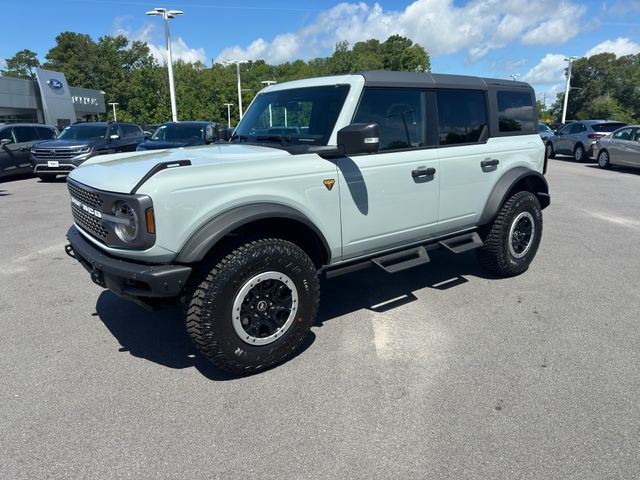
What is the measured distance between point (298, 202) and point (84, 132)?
12.9 metres

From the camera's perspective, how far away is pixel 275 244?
124 inches

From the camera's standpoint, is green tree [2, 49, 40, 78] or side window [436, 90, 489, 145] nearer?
side window [436, 90, 489, 145]

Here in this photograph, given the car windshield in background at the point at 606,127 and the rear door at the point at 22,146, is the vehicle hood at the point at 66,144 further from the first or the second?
the car windshield in background at the point at 606,127

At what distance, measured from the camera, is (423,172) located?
13.2ft

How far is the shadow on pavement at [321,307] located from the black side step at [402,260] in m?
0.57

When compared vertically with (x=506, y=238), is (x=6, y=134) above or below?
above

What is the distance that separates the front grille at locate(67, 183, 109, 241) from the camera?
10.3ft

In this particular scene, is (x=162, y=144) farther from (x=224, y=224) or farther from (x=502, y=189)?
(x=224, y=224)

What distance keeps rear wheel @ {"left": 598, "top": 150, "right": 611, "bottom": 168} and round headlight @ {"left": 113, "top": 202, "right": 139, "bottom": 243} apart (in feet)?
57.6

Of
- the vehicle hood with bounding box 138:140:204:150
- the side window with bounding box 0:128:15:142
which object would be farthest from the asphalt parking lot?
the side window with bounding box 0:128:15:142

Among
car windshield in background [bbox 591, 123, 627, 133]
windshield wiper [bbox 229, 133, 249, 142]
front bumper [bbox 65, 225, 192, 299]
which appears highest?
windshield wiper [bbox 229, 133, 249, 142]

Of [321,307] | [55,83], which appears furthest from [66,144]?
[55,83]

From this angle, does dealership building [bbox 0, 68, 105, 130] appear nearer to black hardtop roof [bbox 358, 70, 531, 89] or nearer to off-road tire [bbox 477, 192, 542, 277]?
black hardtop roof [bbox 358, 70, 531, 89]

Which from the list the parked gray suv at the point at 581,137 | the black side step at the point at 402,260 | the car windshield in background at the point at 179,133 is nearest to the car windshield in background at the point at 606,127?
the parked gray suv at the point at 581,137
